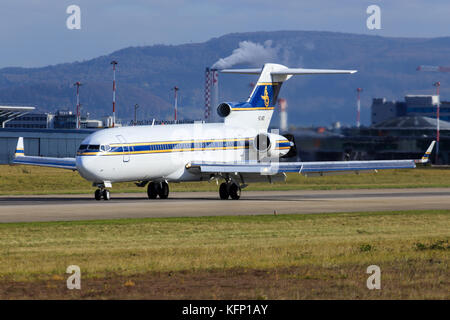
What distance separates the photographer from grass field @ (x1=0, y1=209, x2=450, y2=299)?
20312 millimetres

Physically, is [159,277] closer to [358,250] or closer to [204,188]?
[358,250]

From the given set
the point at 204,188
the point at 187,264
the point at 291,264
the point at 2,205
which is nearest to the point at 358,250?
the point at 291,264

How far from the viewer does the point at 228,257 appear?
26094mm

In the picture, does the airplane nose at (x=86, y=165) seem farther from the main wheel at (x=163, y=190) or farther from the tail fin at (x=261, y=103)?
the tail fin at (x=261, y=103)

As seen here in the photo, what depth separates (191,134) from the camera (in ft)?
177

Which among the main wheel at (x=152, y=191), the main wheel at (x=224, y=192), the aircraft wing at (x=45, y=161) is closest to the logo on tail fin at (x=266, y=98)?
the main wheel at (x=224, y=192)

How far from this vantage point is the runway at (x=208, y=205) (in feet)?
138

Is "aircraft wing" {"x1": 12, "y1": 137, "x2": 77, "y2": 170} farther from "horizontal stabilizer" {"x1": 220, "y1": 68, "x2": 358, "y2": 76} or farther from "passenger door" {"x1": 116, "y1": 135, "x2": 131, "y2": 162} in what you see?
"horizontal stabilizer" {"x1": 220, "y1": 68, "x2": 358, "y2": 76}

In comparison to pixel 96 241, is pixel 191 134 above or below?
above

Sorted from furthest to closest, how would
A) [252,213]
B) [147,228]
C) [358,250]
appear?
[252,213], [147,228], [358,250]

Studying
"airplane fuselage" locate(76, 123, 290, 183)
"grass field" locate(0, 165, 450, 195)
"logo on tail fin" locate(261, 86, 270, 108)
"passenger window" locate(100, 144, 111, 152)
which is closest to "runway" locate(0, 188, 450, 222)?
"airplane fuselage" locate(76, 123, 290, 183)

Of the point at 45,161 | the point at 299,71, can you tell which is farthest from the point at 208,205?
the point at 299,71

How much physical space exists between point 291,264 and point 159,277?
14.8 feet

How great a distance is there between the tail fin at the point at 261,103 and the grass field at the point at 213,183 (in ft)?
37.6
